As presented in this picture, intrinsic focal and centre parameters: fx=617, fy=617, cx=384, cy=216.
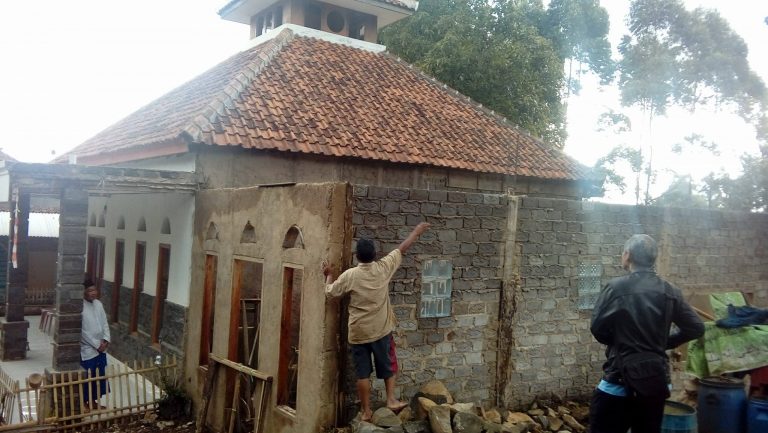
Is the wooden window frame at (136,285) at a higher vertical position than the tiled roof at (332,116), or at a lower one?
lower

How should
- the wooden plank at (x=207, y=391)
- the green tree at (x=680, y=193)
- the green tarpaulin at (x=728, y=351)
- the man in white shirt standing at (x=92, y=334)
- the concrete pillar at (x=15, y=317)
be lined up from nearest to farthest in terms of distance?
the green tarpaulin at (x=728, y=351) → the wooden plank at (x=207, y=391) → the man in white shirt standing at (x=92, y=334) → the concrete pillar at (x=15, y=317) → the green tree at (x=680, y=193)

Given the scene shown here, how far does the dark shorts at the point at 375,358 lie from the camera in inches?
231

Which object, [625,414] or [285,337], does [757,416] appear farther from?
[285,337]

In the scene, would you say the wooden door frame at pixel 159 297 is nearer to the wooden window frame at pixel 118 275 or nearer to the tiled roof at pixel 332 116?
the tiled roof at pixel 332 116

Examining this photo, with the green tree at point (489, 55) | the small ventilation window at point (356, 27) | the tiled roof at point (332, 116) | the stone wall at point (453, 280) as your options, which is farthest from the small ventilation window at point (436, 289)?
the green tree at point (489, 55)

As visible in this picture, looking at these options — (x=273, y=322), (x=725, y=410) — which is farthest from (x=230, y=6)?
(x=725, y=410)

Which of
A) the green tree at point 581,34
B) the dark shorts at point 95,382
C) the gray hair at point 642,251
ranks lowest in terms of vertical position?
the dark shorts at point 95,382

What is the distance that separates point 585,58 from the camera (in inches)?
1136

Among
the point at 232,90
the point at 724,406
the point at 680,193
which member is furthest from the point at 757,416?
the point at 680,193

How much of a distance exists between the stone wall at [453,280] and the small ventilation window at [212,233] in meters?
3.19

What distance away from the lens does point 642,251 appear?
4.30m

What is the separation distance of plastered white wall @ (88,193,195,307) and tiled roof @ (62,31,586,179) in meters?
1.08

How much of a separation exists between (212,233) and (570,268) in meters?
4.92

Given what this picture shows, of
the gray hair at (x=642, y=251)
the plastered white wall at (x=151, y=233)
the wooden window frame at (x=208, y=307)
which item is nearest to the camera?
the gray hair at (x=642, y=251)
